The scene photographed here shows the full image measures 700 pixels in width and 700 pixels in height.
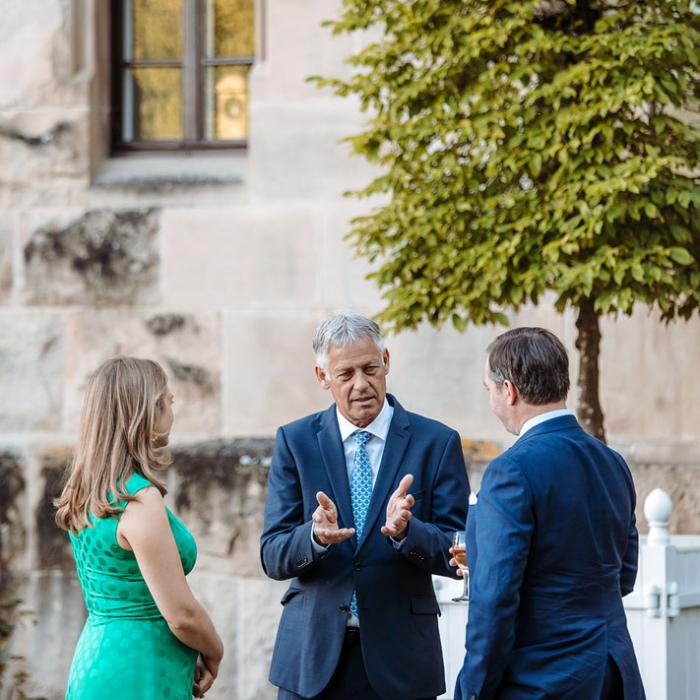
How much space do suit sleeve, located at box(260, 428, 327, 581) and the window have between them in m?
4.59

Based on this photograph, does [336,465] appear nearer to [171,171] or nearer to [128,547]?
[128,547]

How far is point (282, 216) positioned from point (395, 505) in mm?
4377

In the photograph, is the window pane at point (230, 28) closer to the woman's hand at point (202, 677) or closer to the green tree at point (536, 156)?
the green tree at point (536, 156)

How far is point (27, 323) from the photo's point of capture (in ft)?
26.9

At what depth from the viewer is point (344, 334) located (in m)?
4.08

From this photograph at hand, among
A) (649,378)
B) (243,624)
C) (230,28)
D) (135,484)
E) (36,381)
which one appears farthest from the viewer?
(230,28)

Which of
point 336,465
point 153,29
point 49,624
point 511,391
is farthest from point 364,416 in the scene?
point 153,29

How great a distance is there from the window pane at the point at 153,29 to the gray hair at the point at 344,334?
4.83m

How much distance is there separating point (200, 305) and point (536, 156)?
2.88 meters

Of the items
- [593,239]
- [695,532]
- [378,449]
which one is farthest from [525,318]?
[378,449]

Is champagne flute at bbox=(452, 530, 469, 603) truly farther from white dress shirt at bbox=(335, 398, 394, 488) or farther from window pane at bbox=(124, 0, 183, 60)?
window pane at bbox=(124, 0, 183, 60)

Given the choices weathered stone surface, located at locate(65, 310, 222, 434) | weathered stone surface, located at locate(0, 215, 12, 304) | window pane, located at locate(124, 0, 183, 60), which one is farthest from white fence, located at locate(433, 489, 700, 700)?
window pane, located at locate(124, 0, 183, 60)

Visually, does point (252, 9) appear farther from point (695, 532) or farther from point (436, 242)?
point (695, 532)

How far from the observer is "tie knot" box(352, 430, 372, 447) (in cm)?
413
